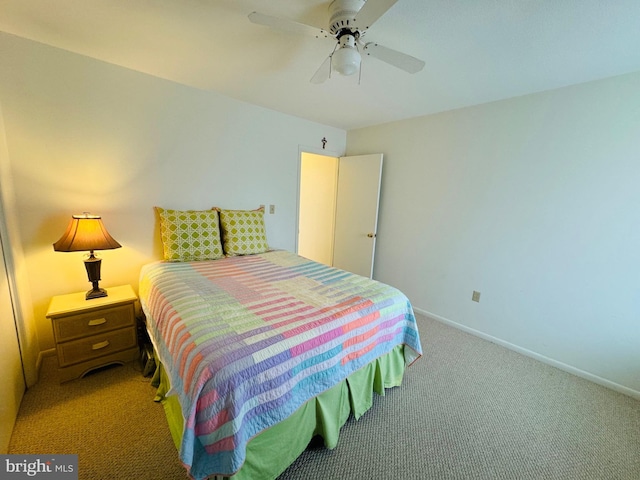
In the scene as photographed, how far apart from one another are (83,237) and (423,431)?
8.49ft

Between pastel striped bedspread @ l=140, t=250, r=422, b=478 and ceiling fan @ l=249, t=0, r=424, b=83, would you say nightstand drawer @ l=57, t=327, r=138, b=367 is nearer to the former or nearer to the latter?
pastel striped bedspread @ l=140, t=250, r=422, b=478

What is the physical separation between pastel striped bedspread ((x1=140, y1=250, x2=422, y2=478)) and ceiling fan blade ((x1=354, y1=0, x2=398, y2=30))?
1.46 meters

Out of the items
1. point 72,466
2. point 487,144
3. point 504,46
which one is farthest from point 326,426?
point 487,144

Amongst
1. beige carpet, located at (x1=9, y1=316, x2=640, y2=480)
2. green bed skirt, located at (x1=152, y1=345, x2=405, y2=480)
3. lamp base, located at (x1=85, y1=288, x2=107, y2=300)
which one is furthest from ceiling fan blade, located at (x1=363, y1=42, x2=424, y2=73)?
lamp base, located at (x1=85, y1=288, x2=107, y2=300)

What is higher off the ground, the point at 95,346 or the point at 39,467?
the point at 95,346

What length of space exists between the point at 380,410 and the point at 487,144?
2.56 metres

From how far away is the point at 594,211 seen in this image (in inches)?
77.1

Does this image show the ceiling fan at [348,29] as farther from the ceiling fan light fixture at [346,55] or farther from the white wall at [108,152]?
the white wall at [108,152]

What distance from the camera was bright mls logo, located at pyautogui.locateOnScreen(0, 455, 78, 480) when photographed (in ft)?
3.59

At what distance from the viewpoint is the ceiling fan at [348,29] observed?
3.77ft

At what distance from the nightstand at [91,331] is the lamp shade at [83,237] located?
399 mm

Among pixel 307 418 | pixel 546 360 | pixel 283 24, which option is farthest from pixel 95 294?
pixel 546 360

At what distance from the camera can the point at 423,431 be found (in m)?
1.51

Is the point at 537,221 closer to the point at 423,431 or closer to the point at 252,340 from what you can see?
the point at 423,431
